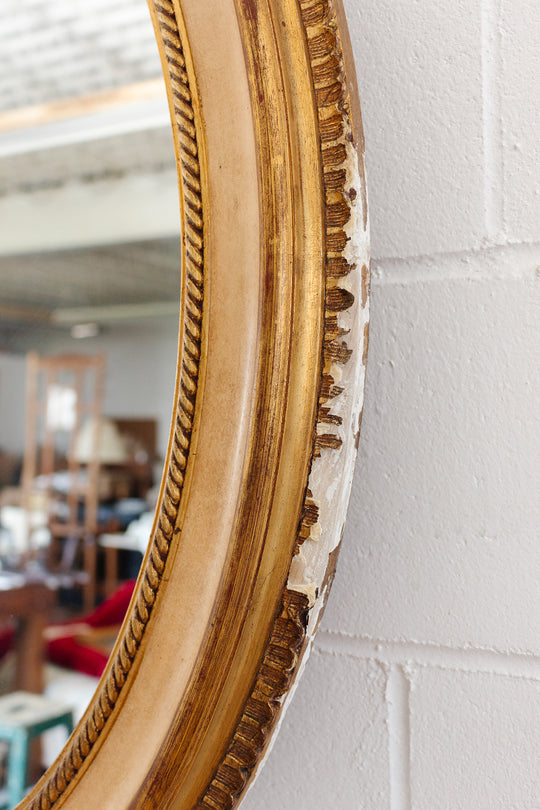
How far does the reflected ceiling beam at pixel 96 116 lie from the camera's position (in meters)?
0.32

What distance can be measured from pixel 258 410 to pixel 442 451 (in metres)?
0.09

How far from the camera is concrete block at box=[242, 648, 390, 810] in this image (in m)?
0.30

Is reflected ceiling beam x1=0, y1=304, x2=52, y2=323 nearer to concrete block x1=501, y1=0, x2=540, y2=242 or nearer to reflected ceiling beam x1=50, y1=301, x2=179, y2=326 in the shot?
reflected ceiling beam x1=50, y1=301, x2=179, y2=326

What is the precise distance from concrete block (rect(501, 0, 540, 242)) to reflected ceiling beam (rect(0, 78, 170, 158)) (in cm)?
16

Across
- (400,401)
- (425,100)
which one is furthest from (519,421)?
(425,100)

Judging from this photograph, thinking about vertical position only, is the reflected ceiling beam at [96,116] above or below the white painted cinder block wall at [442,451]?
above

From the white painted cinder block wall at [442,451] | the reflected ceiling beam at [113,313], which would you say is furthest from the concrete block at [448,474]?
the reflected ceiling beam at [113,313]

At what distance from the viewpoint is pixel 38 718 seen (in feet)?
1.11

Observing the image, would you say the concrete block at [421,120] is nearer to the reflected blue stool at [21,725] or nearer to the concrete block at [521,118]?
the concrete block at [521,118]

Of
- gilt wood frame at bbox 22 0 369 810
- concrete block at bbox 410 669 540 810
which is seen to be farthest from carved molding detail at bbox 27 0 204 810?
concrete block at bbox 410 669 540 810

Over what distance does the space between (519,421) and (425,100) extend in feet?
0.50

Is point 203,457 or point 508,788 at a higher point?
point 203,457

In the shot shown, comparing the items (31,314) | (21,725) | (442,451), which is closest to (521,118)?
(442,451)

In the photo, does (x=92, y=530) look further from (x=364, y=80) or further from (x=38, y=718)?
(x=364, y=80)
